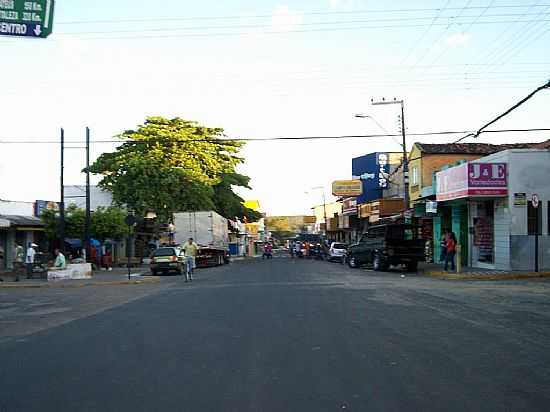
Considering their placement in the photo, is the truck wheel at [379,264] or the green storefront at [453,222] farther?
the green storefront at [453,222]

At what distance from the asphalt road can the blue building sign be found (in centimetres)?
4643

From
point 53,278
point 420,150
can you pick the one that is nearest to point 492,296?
point 53,278

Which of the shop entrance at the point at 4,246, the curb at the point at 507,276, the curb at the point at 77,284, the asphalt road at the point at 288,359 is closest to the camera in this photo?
the asphalt road at the point at 288,359

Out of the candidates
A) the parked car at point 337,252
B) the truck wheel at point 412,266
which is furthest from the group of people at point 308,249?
the truck wheel at point 412,266

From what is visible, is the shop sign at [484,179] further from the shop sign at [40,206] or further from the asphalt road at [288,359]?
the shop sign at [40,206]

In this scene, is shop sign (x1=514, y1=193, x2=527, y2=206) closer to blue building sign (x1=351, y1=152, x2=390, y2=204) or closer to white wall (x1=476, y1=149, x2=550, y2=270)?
white wall (x1=476, y1=149, x2=550, y2=270)

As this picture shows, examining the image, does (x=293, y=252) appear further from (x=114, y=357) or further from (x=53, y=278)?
(x=114, y=357)

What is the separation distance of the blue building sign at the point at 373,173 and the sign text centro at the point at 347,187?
2.16m

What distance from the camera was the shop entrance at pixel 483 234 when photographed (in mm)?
28891

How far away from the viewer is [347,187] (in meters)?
59.3

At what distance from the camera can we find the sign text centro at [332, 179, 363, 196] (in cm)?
5891

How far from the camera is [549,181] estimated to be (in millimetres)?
26688

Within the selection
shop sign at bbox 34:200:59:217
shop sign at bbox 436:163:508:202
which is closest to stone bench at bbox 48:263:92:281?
shop sign at bbox 34:200:59:217

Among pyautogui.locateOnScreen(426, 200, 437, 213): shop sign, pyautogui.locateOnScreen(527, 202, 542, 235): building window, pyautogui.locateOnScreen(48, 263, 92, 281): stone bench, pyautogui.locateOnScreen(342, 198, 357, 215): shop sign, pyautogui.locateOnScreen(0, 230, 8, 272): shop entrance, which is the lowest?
pyautogui.locateOnScreen(48, 263, 92, 281): stone bench
